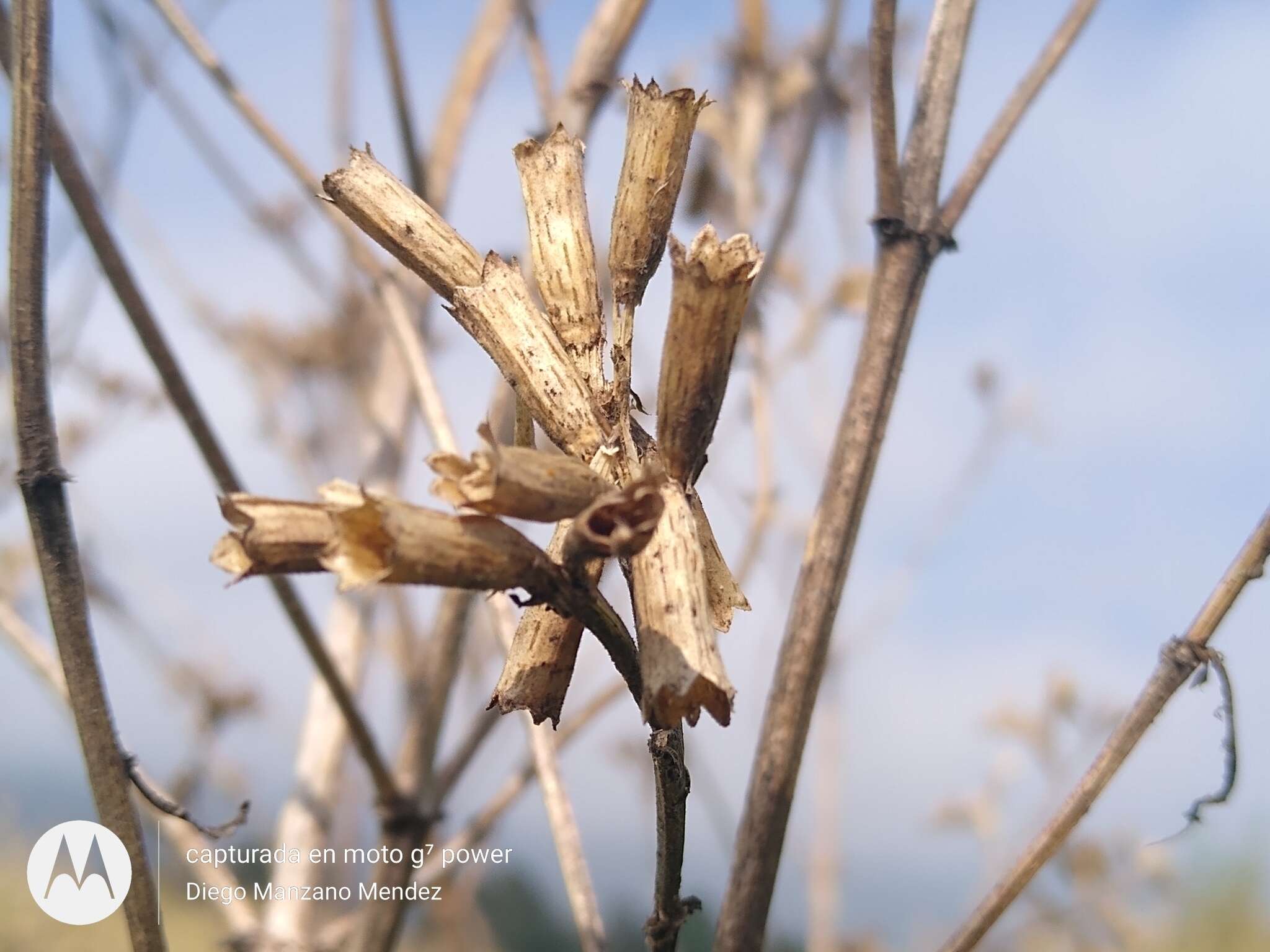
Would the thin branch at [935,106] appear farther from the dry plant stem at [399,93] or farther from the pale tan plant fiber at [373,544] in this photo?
the dry plant stem at [399,93]

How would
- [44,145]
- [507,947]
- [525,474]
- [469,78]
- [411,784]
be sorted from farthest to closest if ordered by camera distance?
[507,947]
[469,78]
[411,784]
[44,145]
[525,474]

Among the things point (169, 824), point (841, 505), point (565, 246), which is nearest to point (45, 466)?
point (565, 246)

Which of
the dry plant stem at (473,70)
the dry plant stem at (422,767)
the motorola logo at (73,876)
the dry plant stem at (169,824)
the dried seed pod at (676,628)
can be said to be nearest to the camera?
the dried seed pod at (676,628)

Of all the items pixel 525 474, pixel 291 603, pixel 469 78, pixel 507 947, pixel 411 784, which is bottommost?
pixel 507 947

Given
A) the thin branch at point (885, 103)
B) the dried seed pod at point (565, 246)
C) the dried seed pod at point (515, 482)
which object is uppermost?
the thin branch at point (885, 103)

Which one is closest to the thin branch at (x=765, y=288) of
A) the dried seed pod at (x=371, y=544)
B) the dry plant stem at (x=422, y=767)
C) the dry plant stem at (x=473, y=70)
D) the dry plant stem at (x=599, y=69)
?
the dry plant stem at (x=599, y=69)

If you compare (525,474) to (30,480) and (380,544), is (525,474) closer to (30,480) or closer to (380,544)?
(380,544)

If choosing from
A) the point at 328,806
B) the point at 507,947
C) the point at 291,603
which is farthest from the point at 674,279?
the point at 507,947
